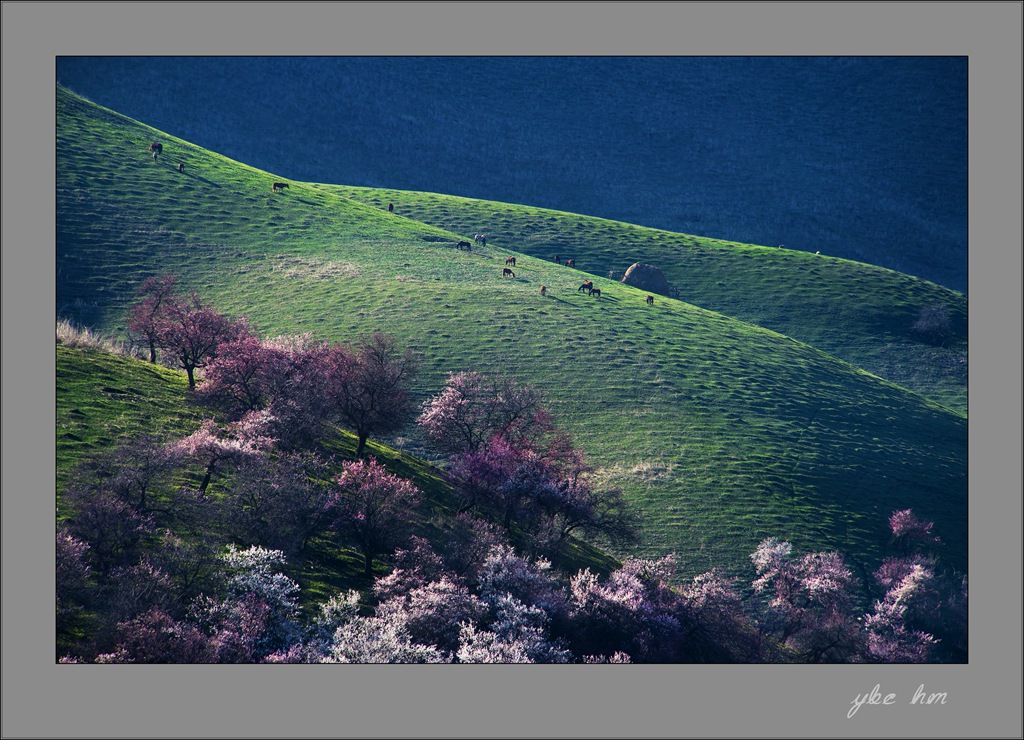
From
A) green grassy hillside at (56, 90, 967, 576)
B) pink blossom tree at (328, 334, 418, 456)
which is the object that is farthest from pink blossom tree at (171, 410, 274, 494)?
green grassy hillside at (56, 90, 967, 576)

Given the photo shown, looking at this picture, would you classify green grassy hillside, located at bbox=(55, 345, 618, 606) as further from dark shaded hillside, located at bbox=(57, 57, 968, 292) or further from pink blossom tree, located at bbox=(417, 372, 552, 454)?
dark shaded hillside, located at bbox=(57, 57, 968, 292)

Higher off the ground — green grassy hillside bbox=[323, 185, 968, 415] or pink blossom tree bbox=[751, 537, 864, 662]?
green grassy hillside bbox=[323, 185, 968, 415]

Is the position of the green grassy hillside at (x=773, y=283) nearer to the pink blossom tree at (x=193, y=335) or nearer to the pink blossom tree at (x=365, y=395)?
the pink blossom tree at (x=365, y=395)

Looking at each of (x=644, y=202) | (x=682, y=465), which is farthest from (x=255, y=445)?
(x=644, y=202)

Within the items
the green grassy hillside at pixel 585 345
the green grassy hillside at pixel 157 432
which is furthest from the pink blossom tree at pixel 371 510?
the green grassy hillside at pixel 585 345

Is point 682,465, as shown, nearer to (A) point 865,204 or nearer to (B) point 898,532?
(B) point 898,532
